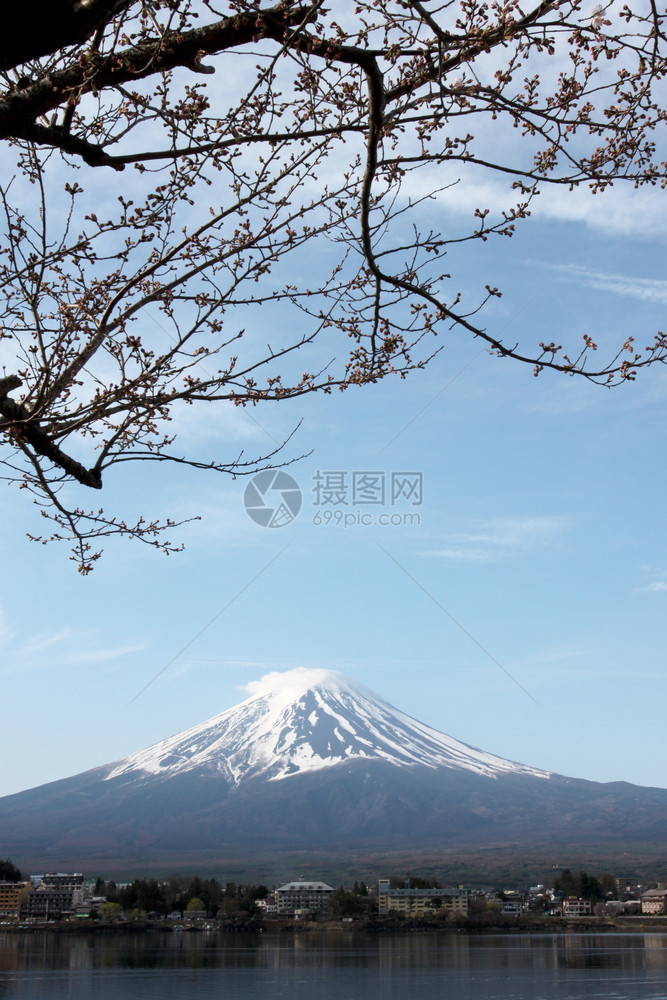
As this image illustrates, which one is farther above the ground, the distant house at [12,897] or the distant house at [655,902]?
the distant house at [12,897]

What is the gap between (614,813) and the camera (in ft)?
425

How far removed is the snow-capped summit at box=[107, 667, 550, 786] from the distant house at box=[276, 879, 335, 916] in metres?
62.1

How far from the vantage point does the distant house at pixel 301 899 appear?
6819cm

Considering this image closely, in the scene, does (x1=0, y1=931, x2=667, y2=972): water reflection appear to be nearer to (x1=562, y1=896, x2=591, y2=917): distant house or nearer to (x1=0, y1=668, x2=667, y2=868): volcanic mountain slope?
(x1=562, y1=896, x2=591, y2=917): distant house

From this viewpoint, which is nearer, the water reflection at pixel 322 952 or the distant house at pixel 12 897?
the water reflection at pixel 322 952

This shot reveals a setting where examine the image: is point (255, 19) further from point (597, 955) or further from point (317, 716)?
point (317, 716)

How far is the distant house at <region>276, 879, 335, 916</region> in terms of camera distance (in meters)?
68.2

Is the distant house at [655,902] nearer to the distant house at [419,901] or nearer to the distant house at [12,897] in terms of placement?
the distant house at [419,901]

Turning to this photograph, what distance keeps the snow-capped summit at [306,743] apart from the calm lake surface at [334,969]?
8434 centimetres

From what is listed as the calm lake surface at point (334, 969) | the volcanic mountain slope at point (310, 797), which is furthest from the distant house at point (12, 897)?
the volcanic mountain slope at point (310, 797)

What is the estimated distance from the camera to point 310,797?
13038cm

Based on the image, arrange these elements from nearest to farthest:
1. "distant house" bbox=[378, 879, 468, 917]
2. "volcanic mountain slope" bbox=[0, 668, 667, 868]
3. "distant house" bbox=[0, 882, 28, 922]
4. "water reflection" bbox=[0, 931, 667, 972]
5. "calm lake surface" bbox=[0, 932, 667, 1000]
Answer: "calm lake surface" bbox=[0, 932, 667, 1000] < "water reflection" bbox=[0, 931, 667, 972] < "distant house" bbox=[0, 882, 28, 922] < "distant house" bbox=[378, 879, 468, 917] < "volcanic mountain slope" bbox=[0, 668, 667, 868]

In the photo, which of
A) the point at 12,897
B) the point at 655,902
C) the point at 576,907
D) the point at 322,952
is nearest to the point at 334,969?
the point at 322,952

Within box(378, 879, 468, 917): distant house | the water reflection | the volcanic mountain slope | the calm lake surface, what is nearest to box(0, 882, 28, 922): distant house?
the water reflection
